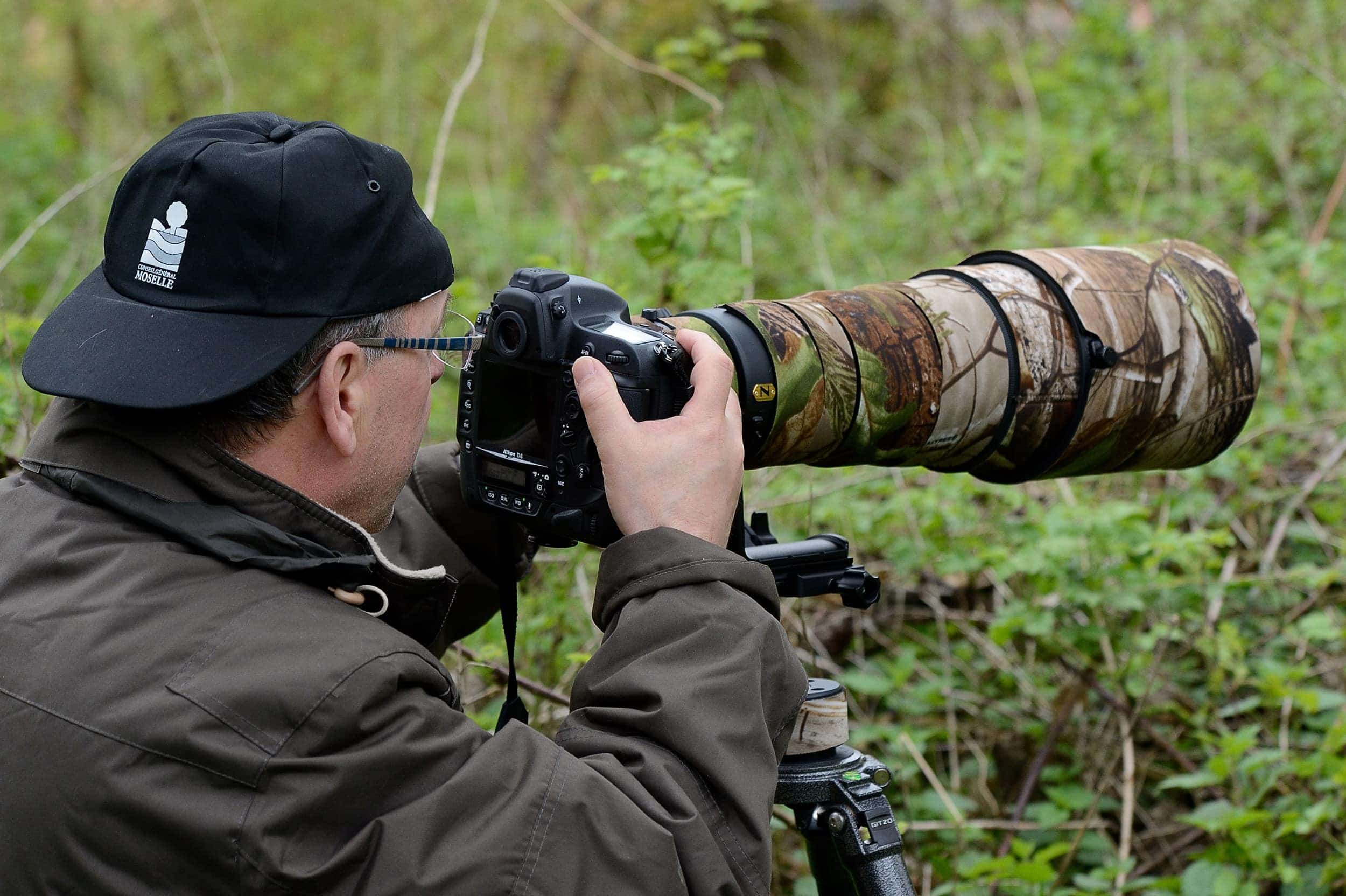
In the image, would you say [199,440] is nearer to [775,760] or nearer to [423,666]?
[423,666]

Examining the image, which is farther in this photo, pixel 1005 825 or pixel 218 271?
pixel 1005 825

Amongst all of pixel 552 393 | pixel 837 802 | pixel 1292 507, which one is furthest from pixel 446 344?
pixel 1292 507

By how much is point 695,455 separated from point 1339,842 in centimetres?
157

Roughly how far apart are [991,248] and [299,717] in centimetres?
348

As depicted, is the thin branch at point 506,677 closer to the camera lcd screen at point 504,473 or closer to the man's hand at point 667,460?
the camera lcd screen at point 504,473

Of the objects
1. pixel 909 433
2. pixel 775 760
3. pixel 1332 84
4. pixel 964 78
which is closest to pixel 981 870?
pixel 909 433

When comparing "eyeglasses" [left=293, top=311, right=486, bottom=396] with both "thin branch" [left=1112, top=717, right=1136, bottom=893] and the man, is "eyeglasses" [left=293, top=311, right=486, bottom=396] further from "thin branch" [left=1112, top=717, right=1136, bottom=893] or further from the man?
"thin branch" [left=1112, top=717, right=1136, bottom=893]

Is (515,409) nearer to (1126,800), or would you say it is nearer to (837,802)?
(837,802)

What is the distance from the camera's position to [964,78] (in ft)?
21.8

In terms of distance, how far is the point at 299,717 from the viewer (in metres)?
1.04

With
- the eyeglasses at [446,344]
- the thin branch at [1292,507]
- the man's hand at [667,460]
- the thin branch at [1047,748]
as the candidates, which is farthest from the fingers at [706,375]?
the thin branch at [1292,507]

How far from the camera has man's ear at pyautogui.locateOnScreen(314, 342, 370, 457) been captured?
1.22 meters

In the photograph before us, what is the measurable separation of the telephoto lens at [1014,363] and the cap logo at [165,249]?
0.61 meters

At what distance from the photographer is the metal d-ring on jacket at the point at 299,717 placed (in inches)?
40.3
